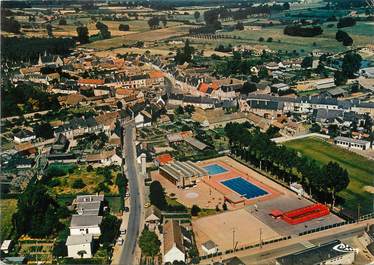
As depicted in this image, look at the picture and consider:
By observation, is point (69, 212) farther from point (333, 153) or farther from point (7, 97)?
point (7, 97)

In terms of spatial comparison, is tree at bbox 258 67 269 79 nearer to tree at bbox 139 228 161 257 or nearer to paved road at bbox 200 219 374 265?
paved road at bbox 200 219 374 265

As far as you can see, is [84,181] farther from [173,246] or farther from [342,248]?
[342,248]

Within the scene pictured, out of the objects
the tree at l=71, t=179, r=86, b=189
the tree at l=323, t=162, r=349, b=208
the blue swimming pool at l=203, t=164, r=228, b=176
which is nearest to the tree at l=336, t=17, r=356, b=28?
the blue swimming pool at l=203, t=164, r=228, b=176

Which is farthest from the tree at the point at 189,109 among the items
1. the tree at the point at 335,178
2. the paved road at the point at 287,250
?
the paved road at the point at 287,250

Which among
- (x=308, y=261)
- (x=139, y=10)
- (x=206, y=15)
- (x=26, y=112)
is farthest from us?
(x=139, y=10)

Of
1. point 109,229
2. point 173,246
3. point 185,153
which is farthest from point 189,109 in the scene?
point 173,246

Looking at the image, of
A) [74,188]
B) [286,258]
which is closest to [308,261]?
[286,258]
